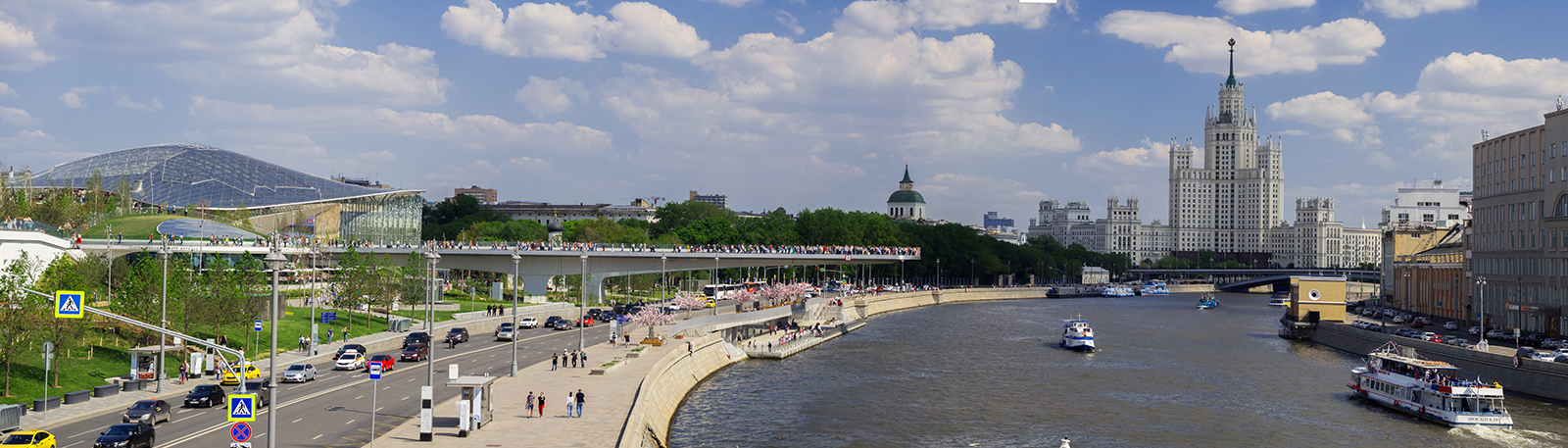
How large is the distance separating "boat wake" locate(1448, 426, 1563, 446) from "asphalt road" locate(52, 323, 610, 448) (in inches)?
1632

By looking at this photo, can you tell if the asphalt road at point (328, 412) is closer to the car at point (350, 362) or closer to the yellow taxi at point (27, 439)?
the car at point (350, 362)

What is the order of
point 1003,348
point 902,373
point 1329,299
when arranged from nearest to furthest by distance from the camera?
point 902,373, point 1003,348, point 1329,299

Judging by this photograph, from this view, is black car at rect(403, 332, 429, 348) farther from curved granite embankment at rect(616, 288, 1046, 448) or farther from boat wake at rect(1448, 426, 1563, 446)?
boat wake at rect(1448, 426, 1563, 446)

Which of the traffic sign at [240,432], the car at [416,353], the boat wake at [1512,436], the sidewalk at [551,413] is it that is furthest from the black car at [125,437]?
the boat wake at [1512,436]

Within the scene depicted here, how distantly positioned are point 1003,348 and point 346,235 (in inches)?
3904

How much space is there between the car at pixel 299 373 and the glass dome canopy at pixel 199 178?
93.9 metres

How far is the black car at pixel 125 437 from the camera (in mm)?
30625

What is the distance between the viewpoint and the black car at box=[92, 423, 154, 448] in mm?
30625

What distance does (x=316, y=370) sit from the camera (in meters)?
52.8

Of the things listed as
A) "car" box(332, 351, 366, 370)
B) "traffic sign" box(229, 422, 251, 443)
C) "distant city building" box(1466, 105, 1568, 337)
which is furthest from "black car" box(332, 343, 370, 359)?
→ "distant city building" box(1466, 105, 1568, 337)

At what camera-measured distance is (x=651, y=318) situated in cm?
7150

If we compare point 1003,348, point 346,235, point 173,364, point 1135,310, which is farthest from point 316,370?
point 1135,310

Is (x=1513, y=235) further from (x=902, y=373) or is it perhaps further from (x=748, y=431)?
(x=748, y=431)

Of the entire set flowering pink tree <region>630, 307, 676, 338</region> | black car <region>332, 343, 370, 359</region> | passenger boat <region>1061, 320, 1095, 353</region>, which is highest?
flowering pink tree <region>630, 307, 676, 338</region>
